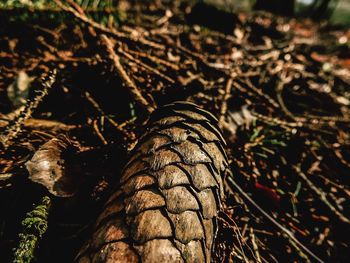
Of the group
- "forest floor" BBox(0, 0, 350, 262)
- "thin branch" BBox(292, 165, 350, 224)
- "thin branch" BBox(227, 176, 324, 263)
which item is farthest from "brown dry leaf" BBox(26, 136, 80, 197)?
"thin branch" BBox(292, 165, 350, 224)

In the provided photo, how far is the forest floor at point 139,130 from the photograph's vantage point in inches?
31.9

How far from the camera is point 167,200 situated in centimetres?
65

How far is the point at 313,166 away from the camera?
1.36 m

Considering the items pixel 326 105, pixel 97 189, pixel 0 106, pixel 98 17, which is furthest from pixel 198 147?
pixel 326 105

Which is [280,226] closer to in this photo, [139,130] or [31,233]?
[139,130]

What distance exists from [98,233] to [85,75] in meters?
0.94

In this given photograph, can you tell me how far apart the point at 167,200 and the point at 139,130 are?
52 centimetres

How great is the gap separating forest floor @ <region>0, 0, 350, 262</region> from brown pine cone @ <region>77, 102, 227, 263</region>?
17 centimetres

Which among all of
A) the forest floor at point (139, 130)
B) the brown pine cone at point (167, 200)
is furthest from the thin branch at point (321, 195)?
the brown pine cone at point (167, 200)

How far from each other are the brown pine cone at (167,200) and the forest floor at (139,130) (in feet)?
0.57

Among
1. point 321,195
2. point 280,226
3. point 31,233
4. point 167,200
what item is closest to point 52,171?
point 31,233

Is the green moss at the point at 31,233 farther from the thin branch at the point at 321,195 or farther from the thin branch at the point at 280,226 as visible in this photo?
the thin branch at the point at 321,195

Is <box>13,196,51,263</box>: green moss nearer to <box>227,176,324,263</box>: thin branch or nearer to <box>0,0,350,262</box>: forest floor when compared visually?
<box>0,0,350,262</box>: forest floor

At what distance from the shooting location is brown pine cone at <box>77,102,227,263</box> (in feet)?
1.93
